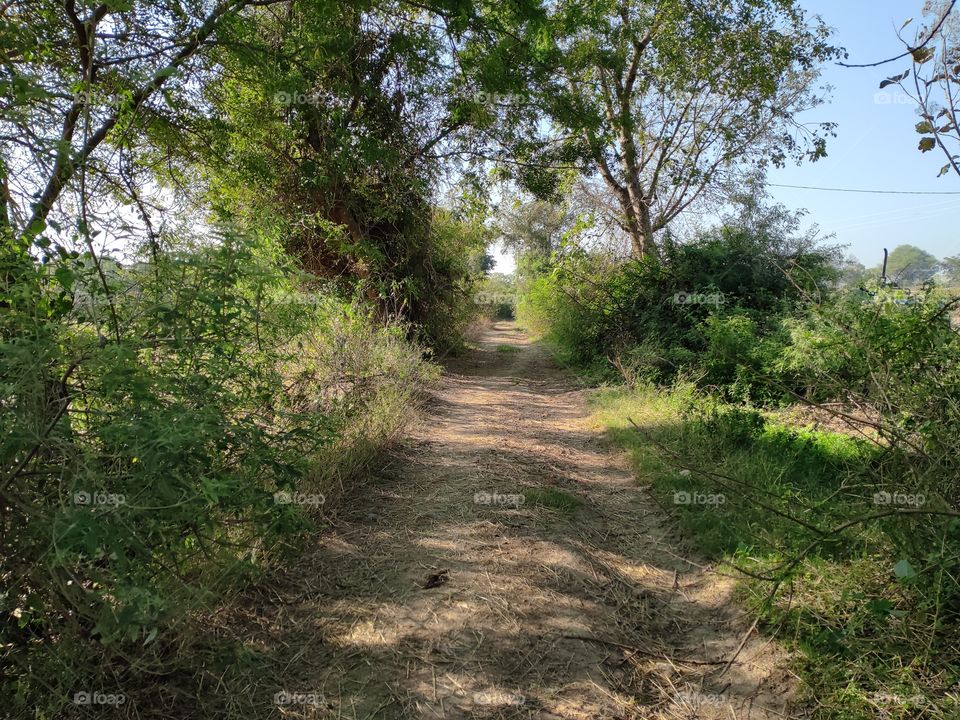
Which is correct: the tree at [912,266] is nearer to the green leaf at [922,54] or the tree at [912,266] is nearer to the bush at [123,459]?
the green leaf at [922,54]

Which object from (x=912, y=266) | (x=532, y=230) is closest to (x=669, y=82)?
(x=912, y=266)

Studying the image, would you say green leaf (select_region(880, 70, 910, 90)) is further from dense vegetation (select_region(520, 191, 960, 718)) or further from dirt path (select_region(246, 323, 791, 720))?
dirt path (select_region(246, 323, 791, 720))

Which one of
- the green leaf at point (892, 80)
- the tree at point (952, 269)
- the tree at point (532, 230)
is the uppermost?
the tree at point (532, 230)

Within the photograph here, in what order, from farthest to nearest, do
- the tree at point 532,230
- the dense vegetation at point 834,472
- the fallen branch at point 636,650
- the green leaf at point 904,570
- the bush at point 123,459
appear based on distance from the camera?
the tree at point 532,230, the fallen branch at point 636,650, the dense vegetation at point 834,472, the green leaf at point 904,570, the bush at point 123,459

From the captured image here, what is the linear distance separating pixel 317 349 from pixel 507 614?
3.88 m

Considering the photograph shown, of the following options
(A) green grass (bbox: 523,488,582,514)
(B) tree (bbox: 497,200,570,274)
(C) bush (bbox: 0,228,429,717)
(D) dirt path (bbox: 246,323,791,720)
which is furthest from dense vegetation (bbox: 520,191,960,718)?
(B) tree (bbox: 497,200,570,274)

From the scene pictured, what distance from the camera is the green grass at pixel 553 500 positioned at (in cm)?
461

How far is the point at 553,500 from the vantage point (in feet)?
15.3

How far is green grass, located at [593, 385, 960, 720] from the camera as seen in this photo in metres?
2.28

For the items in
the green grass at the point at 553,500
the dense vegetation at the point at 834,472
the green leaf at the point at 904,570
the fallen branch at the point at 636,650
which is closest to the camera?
the green leaf at the point at 904,570

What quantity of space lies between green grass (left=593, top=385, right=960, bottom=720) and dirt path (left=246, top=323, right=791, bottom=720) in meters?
0.20

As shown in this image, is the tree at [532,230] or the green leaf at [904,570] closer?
the green leaf at [904,570]

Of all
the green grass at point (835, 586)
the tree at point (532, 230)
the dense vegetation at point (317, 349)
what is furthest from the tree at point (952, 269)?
the tree at point (532, 230)

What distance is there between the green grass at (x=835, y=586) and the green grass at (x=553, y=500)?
762mm
